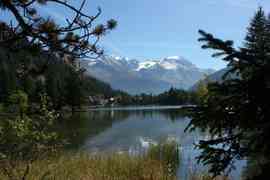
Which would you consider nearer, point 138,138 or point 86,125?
point 138,138

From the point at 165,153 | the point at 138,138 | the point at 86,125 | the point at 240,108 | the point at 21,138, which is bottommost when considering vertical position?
the point at 138,138

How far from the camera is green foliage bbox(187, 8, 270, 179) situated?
7.86ft

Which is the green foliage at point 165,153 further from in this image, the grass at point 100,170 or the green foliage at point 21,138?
the green foliage at point 21,138

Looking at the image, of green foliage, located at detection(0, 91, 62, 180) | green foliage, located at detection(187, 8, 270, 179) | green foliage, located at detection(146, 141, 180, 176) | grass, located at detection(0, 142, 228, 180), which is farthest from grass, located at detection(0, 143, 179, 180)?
green foliage, located at detection(187, 8, 270, 179)

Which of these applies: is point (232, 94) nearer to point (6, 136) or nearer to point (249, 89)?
point (249, 89)

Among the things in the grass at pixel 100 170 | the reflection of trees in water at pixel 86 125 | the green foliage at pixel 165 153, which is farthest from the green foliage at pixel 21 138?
the green foliage at pixel 165 153

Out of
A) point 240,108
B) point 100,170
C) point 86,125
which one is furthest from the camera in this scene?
point 86,125

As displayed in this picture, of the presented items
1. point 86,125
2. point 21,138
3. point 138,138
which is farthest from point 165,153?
point 86,125

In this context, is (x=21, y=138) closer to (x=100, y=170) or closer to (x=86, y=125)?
(x=100, y=170)

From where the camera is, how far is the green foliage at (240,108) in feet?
7.86

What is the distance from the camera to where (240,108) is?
2549mm

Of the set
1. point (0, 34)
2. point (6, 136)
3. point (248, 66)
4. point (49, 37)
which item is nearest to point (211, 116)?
point (248, 66)

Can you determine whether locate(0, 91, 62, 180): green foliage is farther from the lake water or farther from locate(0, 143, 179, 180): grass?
the lake water

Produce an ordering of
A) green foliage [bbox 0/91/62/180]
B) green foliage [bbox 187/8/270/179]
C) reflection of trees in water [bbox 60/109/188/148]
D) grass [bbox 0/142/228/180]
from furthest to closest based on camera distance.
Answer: reflection of trees in water [bbox 60/109/188/148] → grass [bbox 0/142/228/180] → green foliage [bbox 0/91/62/180] → green foliage [bbox 187/8/270/179]
